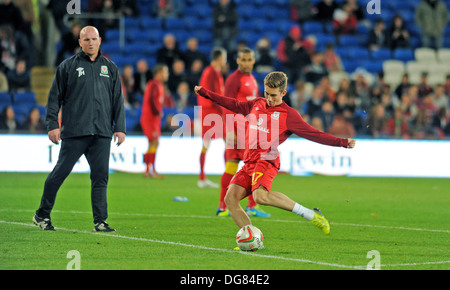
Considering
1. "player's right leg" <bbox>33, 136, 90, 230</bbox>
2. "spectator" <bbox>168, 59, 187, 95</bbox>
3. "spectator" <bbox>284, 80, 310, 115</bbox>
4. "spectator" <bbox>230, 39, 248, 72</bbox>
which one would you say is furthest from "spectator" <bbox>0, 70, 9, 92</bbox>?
"player's right leg" <bbox>33, 136, 90, 230</bbox>

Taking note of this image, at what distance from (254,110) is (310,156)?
10984 millimetres

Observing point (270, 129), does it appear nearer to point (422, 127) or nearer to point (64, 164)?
point (64, 164)

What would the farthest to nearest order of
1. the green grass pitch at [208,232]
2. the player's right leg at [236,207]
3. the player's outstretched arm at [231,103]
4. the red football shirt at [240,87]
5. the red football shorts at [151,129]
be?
the red football shorts at [151,129] → the red football shirt at [240,87] → the player's outstretched arm at [231,103] → the player's right leg at [236,207] → the green grass pitch at [208,232]

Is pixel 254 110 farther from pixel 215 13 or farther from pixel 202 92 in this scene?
pixel 215 13

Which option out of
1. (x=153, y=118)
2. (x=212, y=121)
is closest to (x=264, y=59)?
(x=153, y=118)

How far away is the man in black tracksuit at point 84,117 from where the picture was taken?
9.57 metres

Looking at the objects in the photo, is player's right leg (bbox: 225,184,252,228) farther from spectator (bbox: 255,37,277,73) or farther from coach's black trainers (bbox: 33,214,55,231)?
spectator (bbox: 255,37,277,73)

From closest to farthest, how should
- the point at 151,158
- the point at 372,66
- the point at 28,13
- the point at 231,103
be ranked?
the point at 231,103, the point at 151,158, the point at 28,13, the point at 372,66

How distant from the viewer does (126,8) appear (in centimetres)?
2519

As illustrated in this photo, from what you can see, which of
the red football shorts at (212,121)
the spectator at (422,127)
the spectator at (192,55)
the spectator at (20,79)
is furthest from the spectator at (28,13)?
the spectator at (422,127)

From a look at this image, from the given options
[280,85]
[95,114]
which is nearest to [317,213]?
[280,85]

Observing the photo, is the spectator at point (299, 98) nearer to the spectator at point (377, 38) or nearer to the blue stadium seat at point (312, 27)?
the blue stadium seat at point (312, 27)

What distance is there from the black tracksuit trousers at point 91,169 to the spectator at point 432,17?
712 inches

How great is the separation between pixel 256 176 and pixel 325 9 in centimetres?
1771
